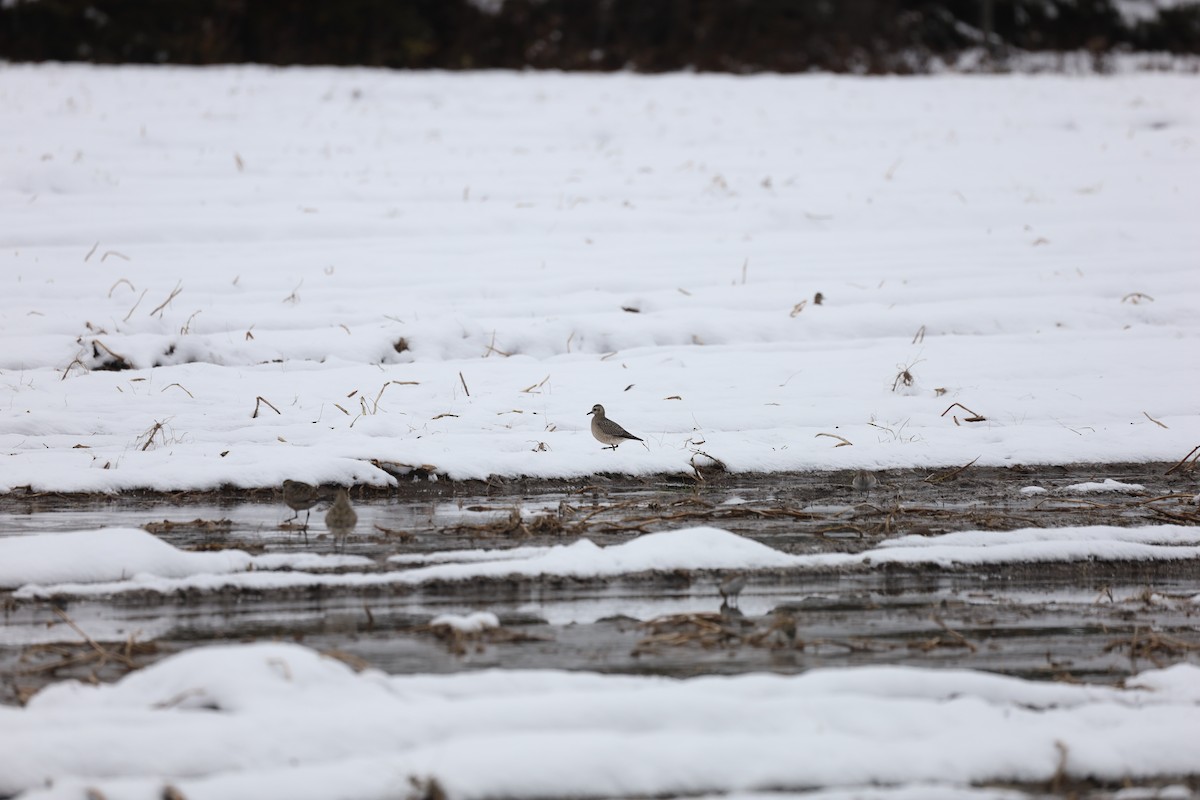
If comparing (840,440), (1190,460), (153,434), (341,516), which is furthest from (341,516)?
(1190,460)

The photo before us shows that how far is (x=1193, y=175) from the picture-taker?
1385 cm

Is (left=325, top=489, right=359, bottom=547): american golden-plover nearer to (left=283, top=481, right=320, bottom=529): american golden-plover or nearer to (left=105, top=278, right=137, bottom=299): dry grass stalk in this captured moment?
(left=283, top=481, right=320, bottom=529): american golden-plover

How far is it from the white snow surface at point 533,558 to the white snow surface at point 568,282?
1.47 m

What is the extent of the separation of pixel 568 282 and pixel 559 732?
297 inches

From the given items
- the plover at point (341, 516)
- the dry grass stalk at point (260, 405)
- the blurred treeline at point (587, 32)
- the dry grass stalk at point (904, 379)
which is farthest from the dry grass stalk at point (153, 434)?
the blurred treeline at point (587, 32)

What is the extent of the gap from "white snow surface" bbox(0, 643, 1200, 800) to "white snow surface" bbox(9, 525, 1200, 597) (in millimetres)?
1031

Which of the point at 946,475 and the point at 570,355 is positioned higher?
the point at 570,355

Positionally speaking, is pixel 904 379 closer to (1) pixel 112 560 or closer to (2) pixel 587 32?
(1) pixel 112 560

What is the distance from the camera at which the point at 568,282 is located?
33.7ft

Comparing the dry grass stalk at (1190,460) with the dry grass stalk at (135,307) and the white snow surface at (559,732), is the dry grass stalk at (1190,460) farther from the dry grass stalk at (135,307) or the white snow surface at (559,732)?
the dry grass stalk at (135,307)

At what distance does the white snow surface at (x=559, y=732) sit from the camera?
288 centimetres

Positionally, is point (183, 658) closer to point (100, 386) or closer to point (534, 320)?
Answer: point (100, 386)

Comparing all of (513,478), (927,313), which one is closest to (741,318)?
(927,313)

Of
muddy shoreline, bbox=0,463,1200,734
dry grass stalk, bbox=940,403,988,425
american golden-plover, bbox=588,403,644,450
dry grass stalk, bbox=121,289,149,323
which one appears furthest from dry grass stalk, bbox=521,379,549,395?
dry grass stalk, bbox=121,289,149,323
